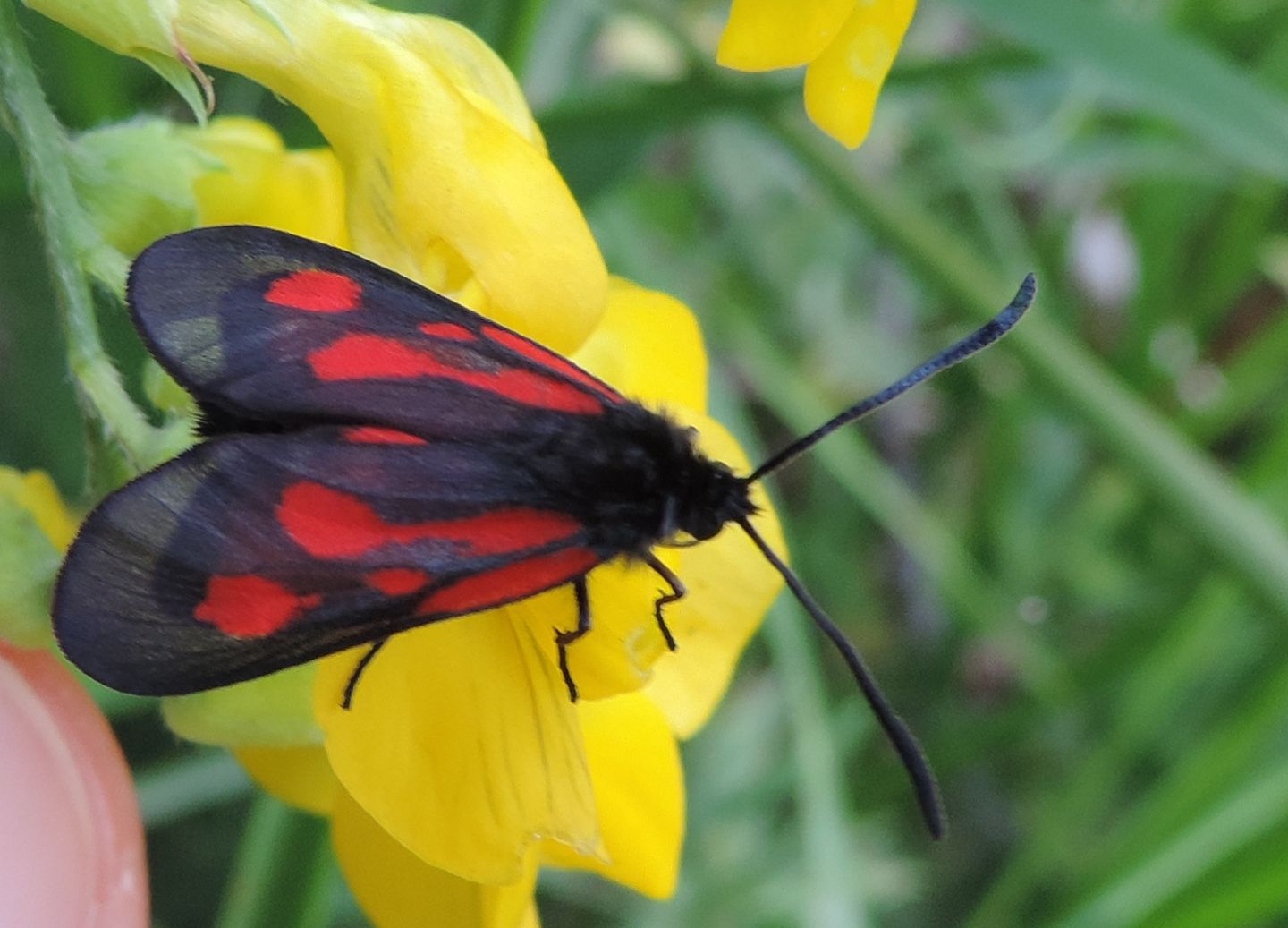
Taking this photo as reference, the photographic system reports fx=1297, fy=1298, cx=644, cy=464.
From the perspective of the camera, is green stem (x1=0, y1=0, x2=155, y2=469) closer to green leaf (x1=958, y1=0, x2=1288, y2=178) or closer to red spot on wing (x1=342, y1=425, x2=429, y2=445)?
red spot on wing (x1=342, y1=425, x2=429, y2=445)

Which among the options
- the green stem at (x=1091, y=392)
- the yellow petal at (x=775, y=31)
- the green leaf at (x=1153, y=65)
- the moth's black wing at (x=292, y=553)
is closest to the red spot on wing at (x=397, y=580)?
the moth's black wing at (x=292, y=553)

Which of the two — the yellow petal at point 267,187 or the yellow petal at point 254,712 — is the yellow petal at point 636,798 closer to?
the yellow petal at point 254,712

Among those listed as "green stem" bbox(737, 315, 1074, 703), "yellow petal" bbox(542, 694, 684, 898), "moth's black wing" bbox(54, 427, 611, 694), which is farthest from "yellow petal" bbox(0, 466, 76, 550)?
"green stem" bbox(737, 315, 1074, 703)

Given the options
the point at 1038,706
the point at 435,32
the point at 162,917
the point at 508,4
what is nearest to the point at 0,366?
the point at 162,917

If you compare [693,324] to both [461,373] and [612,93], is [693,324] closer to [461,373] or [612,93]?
[461,373]

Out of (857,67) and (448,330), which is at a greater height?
(857,67)

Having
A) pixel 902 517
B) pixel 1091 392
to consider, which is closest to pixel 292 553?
pixel 1091 392

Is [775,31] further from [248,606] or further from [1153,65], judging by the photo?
[1153,65]
